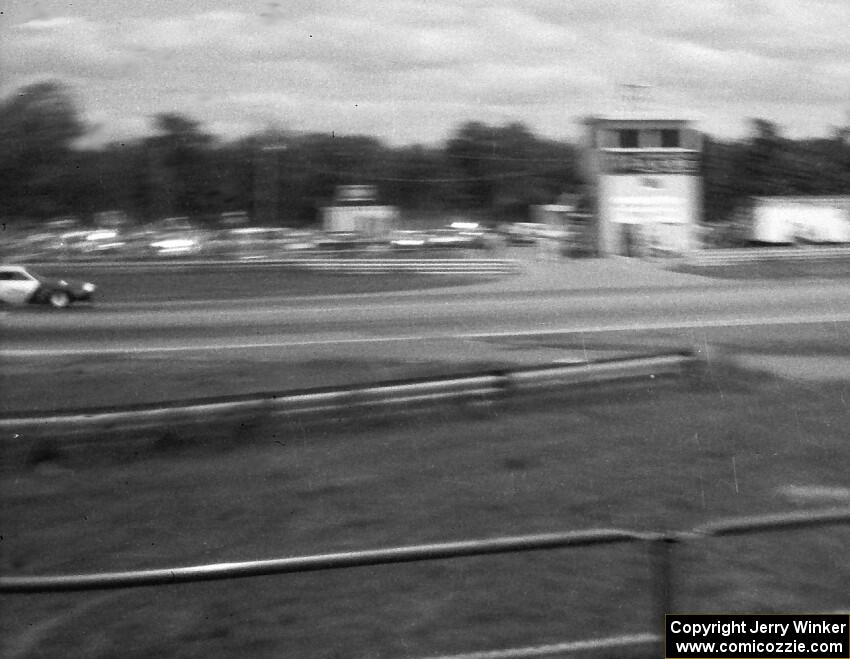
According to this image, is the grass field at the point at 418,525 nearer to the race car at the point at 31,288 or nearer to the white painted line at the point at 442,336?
the white painted line at the point at 442,336

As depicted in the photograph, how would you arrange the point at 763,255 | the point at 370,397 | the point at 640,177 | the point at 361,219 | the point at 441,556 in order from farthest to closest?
the point at 370,397 < the point at 763,255 < the point at 361,219 < the point at 640,177 < the point at 441,556

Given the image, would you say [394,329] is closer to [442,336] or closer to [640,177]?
[442,336]

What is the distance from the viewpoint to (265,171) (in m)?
1.72

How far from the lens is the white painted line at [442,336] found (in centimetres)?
186

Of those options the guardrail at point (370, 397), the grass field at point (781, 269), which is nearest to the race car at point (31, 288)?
the guardrail at point (370, 397)

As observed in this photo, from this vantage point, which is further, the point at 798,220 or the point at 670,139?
the point at 798,220

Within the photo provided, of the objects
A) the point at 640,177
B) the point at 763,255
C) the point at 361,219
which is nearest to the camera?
the point at 640,177

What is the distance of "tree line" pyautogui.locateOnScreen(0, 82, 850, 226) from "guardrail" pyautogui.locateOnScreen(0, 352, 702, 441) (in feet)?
1.31

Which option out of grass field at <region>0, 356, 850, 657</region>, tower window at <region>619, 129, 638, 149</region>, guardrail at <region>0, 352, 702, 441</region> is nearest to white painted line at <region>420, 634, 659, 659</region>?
grass field at <region>0, 356, 850, 657</region>

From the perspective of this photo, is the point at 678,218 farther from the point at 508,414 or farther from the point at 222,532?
the point at 222,532

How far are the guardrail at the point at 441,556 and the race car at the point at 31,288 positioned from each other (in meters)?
0.47

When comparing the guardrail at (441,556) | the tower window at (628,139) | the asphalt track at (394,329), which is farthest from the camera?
the asphalt track at (394,329)

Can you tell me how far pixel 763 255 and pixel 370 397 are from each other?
81 centimetres

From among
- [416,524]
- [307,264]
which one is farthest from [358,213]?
[416,524]
